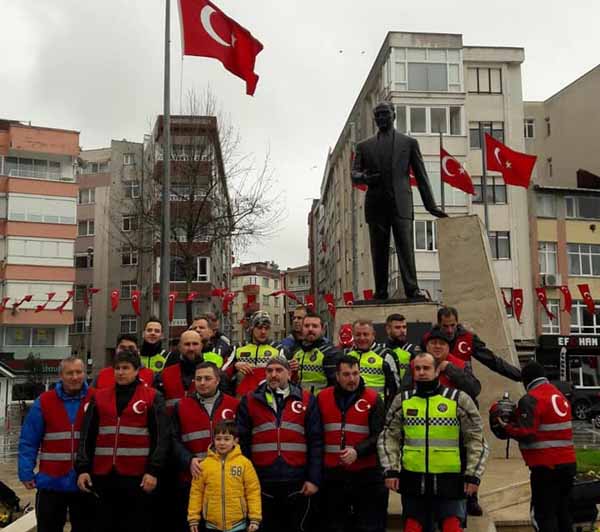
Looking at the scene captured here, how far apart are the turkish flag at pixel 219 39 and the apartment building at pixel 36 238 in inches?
1304

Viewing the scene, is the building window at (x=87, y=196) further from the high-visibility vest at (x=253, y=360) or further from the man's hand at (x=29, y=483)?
the man's hand at (x=29, y=483)

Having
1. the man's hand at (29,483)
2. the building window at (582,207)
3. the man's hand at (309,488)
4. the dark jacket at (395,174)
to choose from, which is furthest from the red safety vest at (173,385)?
the building window at (582,207)

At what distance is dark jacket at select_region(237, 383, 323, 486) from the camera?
5.36 m

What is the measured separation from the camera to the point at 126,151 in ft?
181

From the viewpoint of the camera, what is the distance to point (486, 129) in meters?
38.8

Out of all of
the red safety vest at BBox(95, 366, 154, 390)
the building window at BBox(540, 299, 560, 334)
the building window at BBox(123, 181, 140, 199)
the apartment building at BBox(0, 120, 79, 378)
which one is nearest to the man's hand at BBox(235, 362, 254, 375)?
the red safety vest at BBox(95, 366, 154, 390)

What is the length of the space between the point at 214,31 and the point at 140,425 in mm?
9595

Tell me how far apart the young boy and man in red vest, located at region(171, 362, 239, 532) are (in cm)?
39

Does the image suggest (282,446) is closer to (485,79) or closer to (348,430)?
(348,430)

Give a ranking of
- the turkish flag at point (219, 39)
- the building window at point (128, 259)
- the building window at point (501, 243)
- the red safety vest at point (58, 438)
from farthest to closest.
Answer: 1. the building window at point (128, 259)
2. the building window at point (501, 243)
3. the turkish flag at point (219, 39)
4. the red safety vest at point (58, 438)

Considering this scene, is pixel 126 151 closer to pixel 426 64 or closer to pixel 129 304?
pixel 129 304

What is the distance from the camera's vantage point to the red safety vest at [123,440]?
215 inches

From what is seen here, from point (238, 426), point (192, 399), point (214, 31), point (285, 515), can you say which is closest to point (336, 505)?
point (285, 515)

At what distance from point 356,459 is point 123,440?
1773mm
